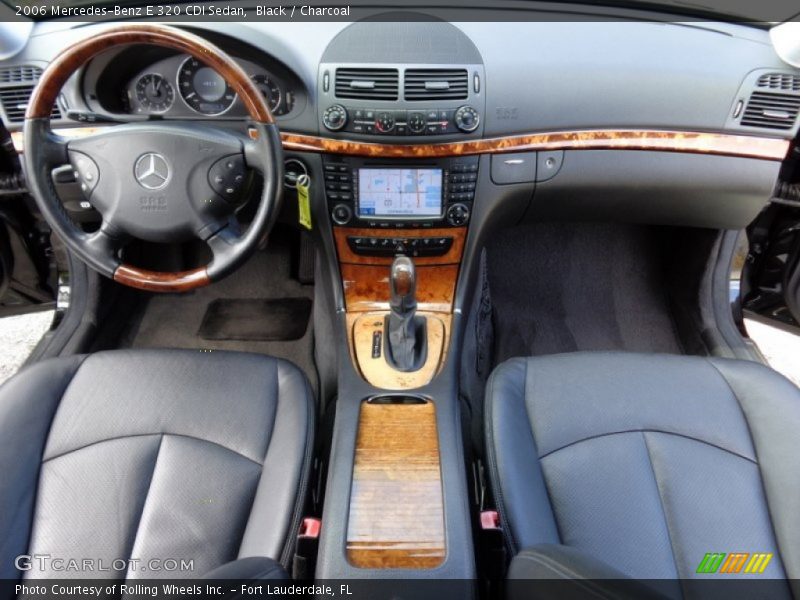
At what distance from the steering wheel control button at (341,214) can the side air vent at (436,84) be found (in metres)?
0.34

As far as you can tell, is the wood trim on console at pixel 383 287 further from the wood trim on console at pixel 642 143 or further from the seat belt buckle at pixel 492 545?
the seat belt buckle at pixel 492 545

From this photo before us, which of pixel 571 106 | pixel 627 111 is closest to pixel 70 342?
pixel 571 106

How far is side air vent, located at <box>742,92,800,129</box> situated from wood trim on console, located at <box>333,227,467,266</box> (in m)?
0.81

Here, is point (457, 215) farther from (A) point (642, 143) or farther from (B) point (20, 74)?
(B) point (20, 74)

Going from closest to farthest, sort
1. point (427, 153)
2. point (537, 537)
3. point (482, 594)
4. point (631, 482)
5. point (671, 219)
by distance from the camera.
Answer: point (537, 537) < point (631, 482) < point (482, 594) < point (427, 153) < point (671, 219)

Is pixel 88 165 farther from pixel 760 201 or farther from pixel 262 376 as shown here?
pixel 760 201

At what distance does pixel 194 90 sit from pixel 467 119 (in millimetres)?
720

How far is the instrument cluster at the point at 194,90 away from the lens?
1.44 m

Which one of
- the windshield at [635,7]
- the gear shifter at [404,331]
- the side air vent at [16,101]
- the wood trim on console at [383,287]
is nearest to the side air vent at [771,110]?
the windshield at [635,7]

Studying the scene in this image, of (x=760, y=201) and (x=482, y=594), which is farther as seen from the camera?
(x=760, y=201)

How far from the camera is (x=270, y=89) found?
1454 millimetres

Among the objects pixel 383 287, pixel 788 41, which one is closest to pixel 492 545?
pixel 383 287

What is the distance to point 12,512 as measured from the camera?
1.04 metres

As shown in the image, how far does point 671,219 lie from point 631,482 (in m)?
0.98
